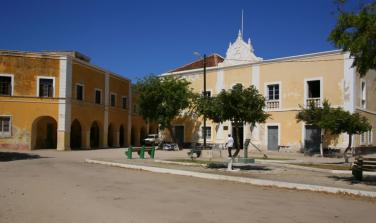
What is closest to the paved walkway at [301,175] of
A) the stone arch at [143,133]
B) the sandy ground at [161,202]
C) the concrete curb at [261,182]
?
the concrete curb at [261,182]

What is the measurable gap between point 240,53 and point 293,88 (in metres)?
7.35

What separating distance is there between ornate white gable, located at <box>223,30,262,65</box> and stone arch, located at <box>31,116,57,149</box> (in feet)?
55.1

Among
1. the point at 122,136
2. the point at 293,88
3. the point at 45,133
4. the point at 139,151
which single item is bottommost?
the point at 139,151

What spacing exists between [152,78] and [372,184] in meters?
28.9

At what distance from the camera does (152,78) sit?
4028 cm

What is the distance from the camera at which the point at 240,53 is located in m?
38.8

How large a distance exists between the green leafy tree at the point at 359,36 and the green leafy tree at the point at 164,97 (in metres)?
26.2

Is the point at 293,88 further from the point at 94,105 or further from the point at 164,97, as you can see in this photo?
the point at 94,105

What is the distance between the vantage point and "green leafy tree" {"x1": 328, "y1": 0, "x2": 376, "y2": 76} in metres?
12.0

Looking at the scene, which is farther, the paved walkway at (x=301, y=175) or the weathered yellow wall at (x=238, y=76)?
the weathered yellow wall at (x=238, y=76)

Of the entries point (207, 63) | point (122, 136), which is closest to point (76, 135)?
point (122, 136)

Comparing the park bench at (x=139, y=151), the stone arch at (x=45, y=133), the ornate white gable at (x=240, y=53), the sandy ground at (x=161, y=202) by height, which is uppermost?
the ornate white gable at (x=240, y=53)

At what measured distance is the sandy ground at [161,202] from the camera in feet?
27.1

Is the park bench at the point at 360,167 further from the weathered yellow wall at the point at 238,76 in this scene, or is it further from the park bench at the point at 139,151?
the weathered yellow wall at the point at 238,76
